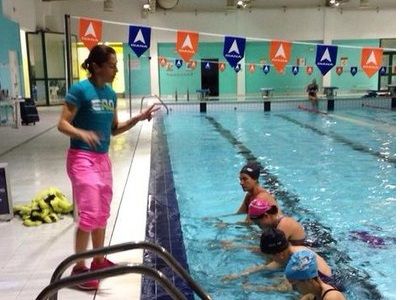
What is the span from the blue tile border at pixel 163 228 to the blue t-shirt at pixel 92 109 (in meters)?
0.93

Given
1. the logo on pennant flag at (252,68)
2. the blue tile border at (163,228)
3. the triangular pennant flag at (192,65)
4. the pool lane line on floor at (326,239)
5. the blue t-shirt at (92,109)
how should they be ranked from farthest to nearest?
the logo on pennant flag at (252,68)
the triangular pennant flag at (192,65)
the pool lane line on floor at (326,239)
the blue tile border at (163,228)
the blue t-shirt at (92,109)

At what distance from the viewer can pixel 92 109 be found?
9.11ft

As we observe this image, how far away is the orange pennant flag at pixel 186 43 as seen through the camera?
10.4 m

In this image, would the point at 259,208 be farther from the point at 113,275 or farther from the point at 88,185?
the point at 113,275

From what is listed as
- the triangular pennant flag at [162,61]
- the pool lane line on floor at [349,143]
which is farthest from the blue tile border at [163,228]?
the triangular pennant flag at [162,61]

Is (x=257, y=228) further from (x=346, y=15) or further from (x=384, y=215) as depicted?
(x=346, y=15)

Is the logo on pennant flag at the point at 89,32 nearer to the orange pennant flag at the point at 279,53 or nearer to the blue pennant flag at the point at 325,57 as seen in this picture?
the orange pennant flag at the point at 279,53

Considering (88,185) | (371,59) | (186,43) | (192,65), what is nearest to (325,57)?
(371,59)

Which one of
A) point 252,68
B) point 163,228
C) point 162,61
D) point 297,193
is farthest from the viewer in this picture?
point 162,61

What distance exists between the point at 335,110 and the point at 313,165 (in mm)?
11285

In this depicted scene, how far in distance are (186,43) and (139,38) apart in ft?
5.22

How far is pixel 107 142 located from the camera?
2.92 m

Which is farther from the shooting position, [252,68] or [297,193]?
[252,68]

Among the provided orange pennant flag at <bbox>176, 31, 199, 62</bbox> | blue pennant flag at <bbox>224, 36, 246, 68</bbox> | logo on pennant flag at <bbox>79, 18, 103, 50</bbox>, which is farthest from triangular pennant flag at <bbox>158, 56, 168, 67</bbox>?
logo on pennant flag at <bbox>79, 18, 103, 50</bbox>
